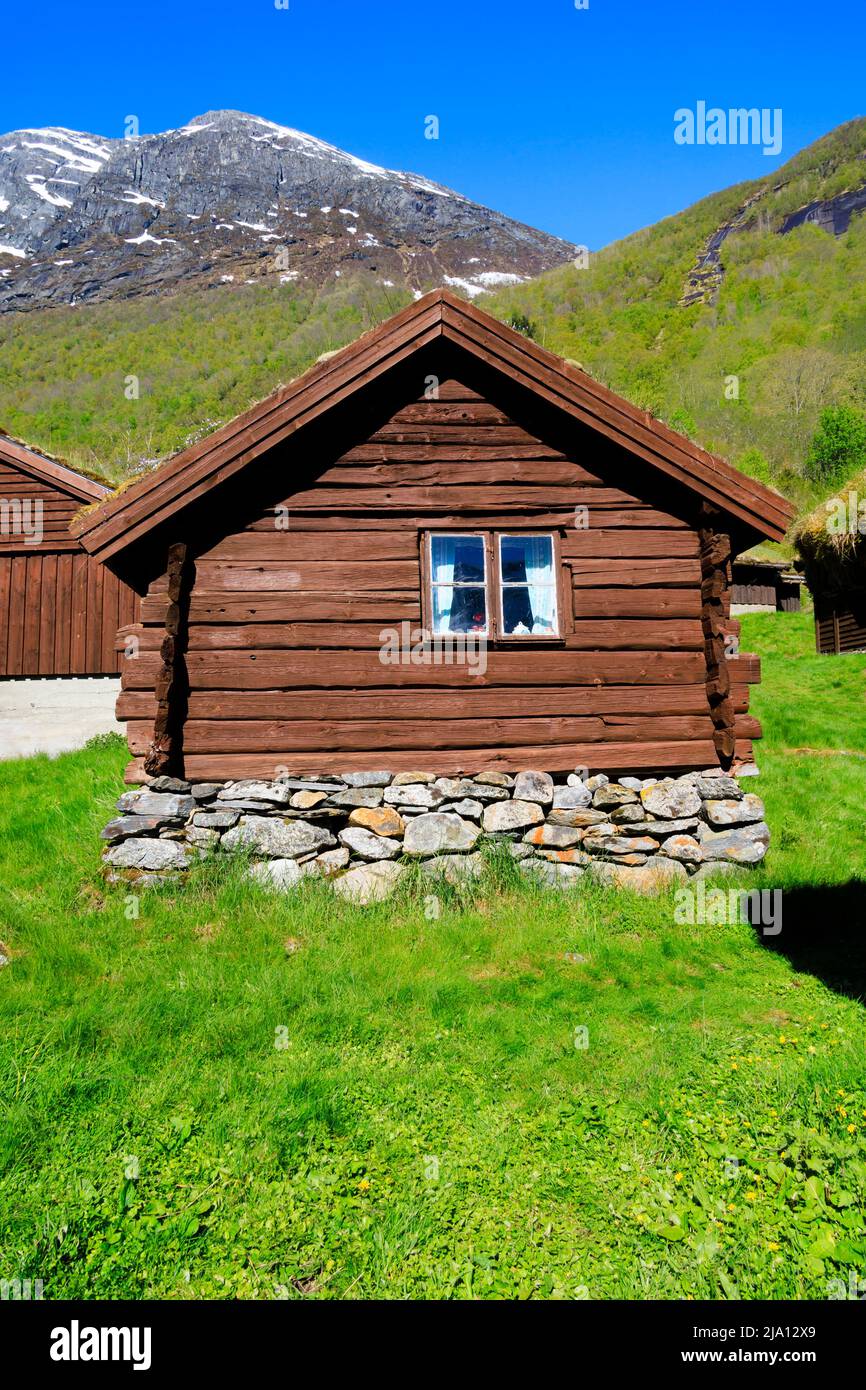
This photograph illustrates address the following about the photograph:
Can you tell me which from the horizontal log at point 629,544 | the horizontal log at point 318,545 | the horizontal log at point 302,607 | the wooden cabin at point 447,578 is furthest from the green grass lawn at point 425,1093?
the horizontal log at point 629,544

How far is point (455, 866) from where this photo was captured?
7391 mm

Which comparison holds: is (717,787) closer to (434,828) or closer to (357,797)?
(434,828)

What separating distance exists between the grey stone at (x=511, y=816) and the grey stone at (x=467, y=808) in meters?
0.09

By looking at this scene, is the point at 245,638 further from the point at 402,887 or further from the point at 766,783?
the point at 766,783

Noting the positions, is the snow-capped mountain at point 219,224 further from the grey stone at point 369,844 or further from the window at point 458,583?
the grey stone at point 369,844

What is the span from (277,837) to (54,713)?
829 cm

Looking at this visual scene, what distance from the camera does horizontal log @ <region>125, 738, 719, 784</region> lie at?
776 cm

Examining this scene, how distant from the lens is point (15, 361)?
3150 inches

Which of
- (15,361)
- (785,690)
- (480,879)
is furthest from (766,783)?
(15,361)

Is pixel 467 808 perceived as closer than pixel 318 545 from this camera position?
Yes

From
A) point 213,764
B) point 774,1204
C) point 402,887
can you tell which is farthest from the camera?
point 213,764

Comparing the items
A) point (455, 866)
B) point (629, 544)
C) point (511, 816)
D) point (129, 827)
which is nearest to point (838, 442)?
point (629, 544)

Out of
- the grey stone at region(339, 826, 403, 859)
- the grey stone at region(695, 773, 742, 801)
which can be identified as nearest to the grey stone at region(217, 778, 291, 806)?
the grey stone at region(339, 826, 403, 859)
